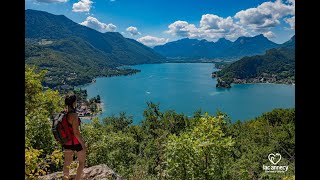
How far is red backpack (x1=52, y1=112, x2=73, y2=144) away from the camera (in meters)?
3.23

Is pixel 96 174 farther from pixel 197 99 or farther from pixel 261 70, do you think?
pixel 261 70

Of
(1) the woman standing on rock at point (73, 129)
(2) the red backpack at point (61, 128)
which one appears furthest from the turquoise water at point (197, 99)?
(2) the red backpack at point (61, 128)

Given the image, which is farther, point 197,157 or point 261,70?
point 261,70

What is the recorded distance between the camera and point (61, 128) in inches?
128

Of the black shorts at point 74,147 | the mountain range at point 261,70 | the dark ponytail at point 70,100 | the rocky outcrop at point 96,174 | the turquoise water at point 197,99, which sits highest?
the mountain range at point 261,70

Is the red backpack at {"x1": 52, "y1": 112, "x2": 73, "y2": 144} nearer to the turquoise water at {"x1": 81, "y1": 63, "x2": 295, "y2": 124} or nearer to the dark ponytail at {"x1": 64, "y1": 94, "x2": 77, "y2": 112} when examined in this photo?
the dark ponytail at {"x1": 64, "y1": 94, "x2": 77, "y2": 112}

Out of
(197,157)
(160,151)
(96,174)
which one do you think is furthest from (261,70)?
(96,174)

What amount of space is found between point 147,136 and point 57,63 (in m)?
114

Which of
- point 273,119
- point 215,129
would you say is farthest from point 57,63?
point 215,129

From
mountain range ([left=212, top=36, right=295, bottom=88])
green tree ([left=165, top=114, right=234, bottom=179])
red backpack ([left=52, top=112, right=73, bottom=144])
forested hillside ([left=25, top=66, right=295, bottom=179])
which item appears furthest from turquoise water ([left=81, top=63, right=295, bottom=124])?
red backpack ([left=52, top=112, right=73, bottom=144])

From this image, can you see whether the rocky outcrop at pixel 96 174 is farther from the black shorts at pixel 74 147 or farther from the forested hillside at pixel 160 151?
the black shorts at pixel 74 147

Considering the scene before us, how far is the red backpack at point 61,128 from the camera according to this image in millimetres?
3227

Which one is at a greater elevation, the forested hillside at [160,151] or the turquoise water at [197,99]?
the forested hillside at [160,151]
